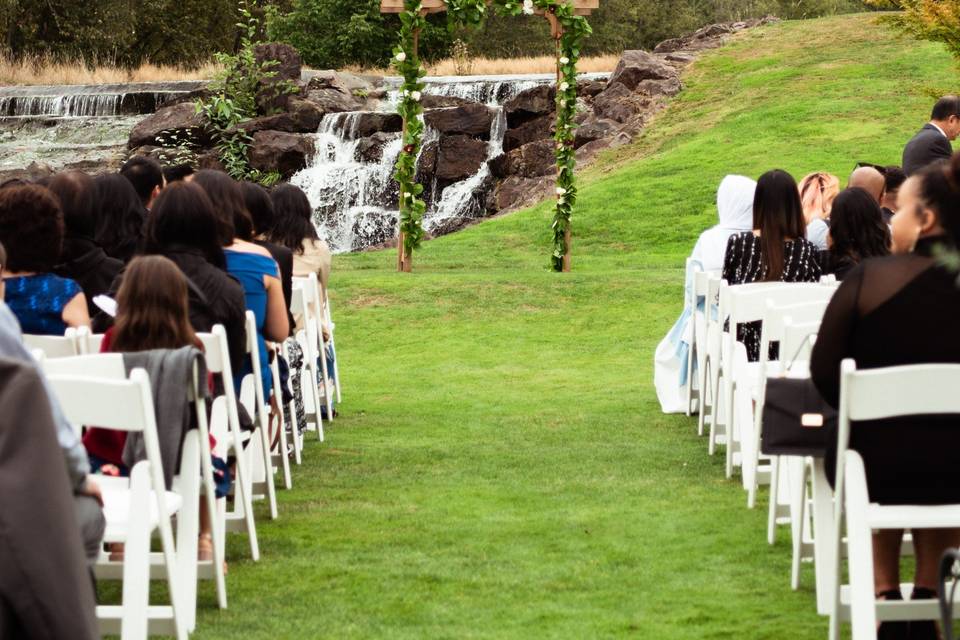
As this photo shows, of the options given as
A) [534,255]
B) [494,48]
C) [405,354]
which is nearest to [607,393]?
[405,354]

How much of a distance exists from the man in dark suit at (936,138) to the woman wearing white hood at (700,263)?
6.71 ft

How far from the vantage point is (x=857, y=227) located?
788cm

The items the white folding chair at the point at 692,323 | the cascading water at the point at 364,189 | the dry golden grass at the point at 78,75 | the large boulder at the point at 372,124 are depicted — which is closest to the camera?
the white folding chair at the point at 692,323

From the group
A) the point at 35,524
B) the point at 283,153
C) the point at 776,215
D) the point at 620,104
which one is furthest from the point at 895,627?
the point at 620,104

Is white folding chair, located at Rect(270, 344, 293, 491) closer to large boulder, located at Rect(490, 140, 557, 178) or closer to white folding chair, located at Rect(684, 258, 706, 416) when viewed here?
white folding chair, located at Rect(684, 258, 706, 416)

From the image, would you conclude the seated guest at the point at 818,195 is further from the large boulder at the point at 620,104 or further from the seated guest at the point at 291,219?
the large boulder at the point at 620,104

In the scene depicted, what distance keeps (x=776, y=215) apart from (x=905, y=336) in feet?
12.3

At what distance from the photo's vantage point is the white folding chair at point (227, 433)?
584 centimetres

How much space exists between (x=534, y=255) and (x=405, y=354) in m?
8.03

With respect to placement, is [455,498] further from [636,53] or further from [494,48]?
[494,48]

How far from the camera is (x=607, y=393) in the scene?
39.3ft

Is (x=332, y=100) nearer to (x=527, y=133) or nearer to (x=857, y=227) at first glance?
(x=527, y=133)

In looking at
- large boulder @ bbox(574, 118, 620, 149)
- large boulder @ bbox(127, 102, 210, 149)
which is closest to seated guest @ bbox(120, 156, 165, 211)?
large boulder @ bbox(574, 118, 620, 149)

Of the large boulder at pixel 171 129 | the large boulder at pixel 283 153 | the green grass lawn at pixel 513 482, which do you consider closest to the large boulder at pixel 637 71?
the large boulder at pixel 283 153
